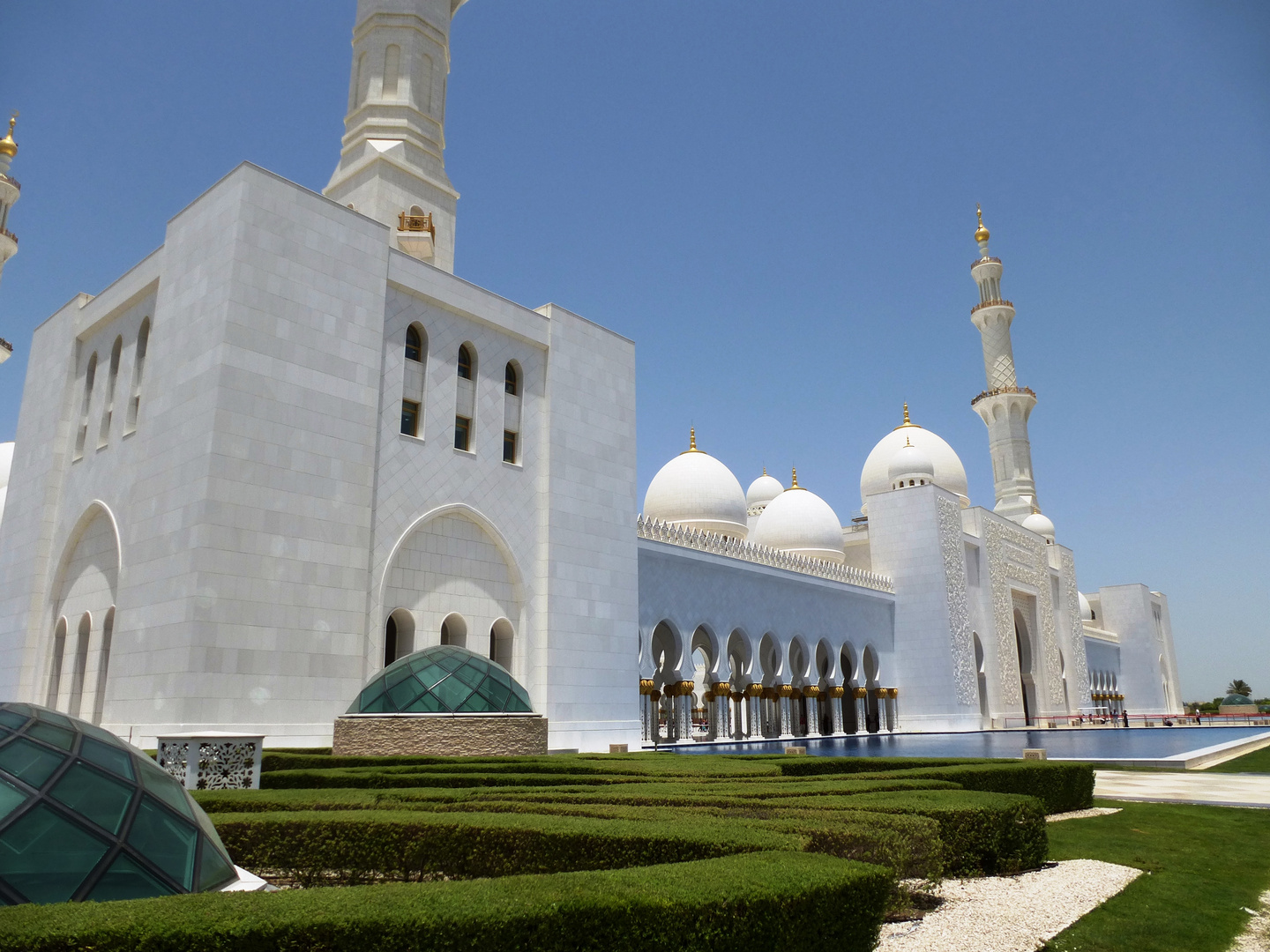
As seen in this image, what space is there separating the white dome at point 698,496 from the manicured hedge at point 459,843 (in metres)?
25.1

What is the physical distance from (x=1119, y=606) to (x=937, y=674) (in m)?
25.9

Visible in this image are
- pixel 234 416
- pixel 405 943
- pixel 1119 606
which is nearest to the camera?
pixel 405 943

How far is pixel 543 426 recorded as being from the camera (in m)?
18.0

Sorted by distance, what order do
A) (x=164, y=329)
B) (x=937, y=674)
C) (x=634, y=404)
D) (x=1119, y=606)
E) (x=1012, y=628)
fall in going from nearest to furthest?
(x=164, y=329)
(x=634, y=404)
(x=937, y=674)
(x=1012, y=628)
(x=1119, y=606)

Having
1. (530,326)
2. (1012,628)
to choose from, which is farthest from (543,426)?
(1012,628)

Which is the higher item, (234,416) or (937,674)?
(234,416)

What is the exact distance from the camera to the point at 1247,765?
15922 millimetres

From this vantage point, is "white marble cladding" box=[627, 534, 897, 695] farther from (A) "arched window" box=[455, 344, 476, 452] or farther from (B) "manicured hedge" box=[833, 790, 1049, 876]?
A: (B) "manicured hedge" box=[833, 790, 1049, 876]

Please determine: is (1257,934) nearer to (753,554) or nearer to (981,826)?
(981,826)

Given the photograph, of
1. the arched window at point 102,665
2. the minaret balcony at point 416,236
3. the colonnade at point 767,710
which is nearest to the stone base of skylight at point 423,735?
the arched window at point 102,665

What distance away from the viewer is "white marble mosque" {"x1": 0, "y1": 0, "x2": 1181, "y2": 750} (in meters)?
13.0

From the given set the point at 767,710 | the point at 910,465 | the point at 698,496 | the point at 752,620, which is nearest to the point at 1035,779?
the point at 752,620

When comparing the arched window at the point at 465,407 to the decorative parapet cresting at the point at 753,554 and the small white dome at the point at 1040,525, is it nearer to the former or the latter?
the decorative parapet cresting at the point at 753,554

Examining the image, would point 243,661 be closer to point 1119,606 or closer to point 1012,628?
point 1012,628
